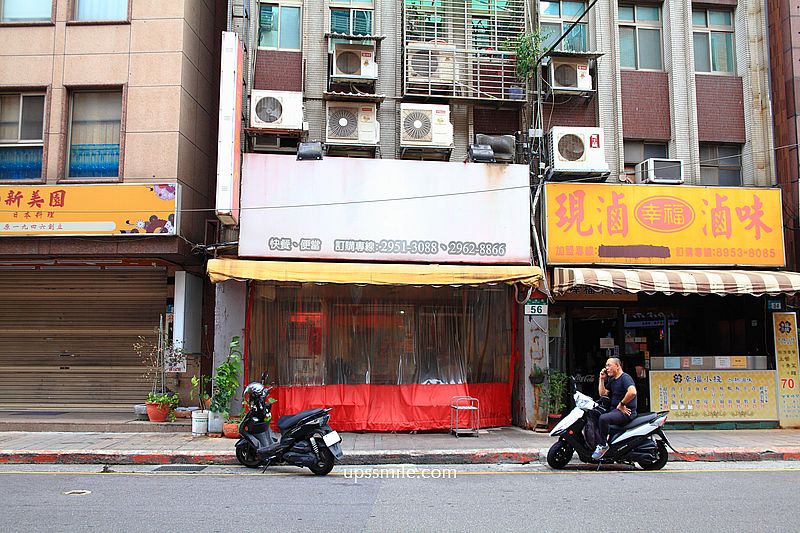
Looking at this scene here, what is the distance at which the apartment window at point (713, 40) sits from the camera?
15562 millimetres

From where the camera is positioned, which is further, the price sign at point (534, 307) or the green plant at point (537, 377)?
the price sign at point (534, 307)

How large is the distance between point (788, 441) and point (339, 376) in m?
8.10

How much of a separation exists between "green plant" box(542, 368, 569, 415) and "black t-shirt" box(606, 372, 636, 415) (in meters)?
3.25

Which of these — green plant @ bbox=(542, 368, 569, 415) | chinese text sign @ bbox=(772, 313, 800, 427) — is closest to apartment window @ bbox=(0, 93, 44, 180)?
green plant @ bbox=(542, 368, 569, 415)

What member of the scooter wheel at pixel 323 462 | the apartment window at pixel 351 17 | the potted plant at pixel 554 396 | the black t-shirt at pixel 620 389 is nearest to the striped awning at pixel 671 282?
the potted plant at pixel 554 396

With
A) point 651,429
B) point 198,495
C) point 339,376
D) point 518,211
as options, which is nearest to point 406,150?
point 518,211

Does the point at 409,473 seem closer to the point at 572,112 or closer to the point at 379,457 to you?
the point at 379,457

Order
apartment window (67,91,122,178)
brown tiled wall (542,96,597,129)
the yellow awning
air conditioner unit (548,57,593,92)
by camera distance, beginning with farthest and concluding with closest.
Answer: brown tiled wall (542,96,597,129) < air conditioner unit (548,57,593,92) < apartment window (67,91,122,178) < the yellow awning

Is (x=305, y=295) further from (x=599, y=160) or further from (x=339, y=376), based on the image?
(x=599, y=160)

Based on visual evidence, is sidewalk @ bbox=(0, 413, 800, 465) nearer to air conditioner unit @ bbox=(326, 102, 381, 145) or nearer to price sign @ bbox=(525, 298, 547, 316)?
price sign @ bbox=(525, 298, 547, 316)

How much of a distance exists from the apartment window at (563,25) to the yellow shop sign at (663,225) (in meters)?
3.34

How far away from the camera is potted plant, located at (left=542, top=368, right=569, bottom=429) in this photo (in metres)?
13.2

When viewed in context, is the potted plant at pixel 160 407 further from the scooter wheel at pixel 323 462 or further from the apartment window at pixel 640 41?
the apartment window at pixel 640 41

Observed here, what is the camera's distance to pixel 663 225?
45.9 ft
